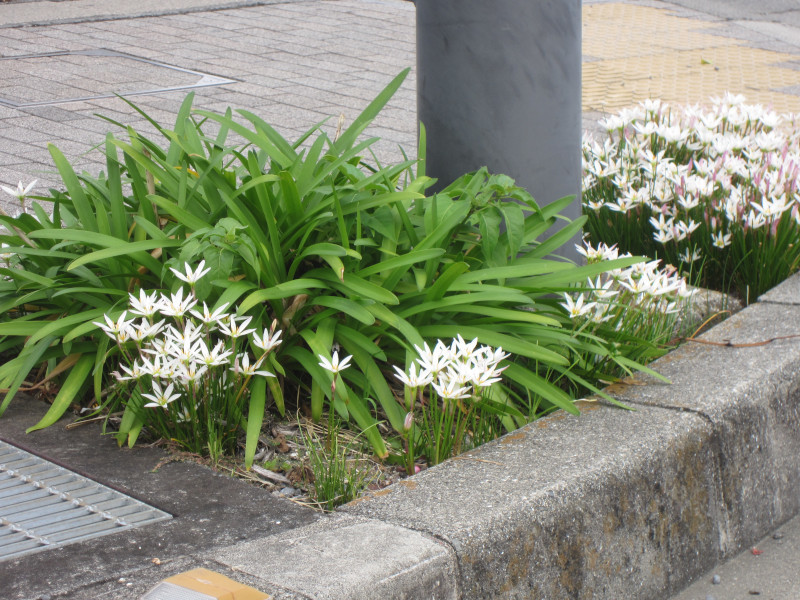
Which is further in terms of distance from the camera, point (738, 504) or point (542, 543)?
point (738, 504)

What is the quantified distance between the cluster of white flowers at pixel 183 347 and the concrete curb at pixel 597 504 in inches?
20.8

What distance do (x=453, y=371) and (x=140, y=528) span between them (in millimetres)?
821

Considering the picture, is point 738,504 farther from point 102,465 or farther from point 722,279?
point 102,465

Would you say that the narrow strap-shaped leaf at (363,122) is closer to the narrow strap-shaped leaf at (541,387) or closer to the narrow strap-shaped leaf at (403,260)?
the narrow strap-shaped leaf at (403,260)

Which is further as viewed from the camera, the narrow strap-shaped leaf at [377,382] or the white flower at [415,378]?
the narrow strap-shaped leaf at [377,382]

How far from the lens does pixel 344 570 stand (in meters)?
1.89

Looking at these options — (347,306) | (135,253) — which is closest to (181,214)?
(135,253)

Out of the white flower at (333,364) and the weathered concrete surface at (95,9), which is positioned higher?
the weathered concrete surface at (95,9)

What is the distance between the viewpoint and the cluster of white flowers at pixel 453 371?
2.41 m

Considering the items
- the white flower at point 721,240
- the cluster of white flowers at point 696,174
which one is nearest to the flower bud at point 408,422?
the cluster of white flowers at point 696,174

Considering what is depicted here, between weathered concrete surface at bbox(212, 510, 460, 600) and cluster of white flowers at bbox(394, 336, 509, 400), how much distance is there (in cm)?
42

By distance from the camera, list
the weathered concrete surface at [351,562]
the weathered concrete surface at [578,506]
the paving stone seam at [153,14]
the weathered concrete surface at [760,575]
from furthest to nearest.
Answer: the paving stone seam at [153,14], the weathered concrete surface at [760,575], the weathered concrete surface at [578,506], the weathered concrete surface at [351,562]

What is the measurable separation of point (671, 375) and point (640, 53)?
24.8 feet

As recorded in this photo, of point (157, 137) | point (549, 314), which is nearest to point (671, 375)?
point (549, 314)
